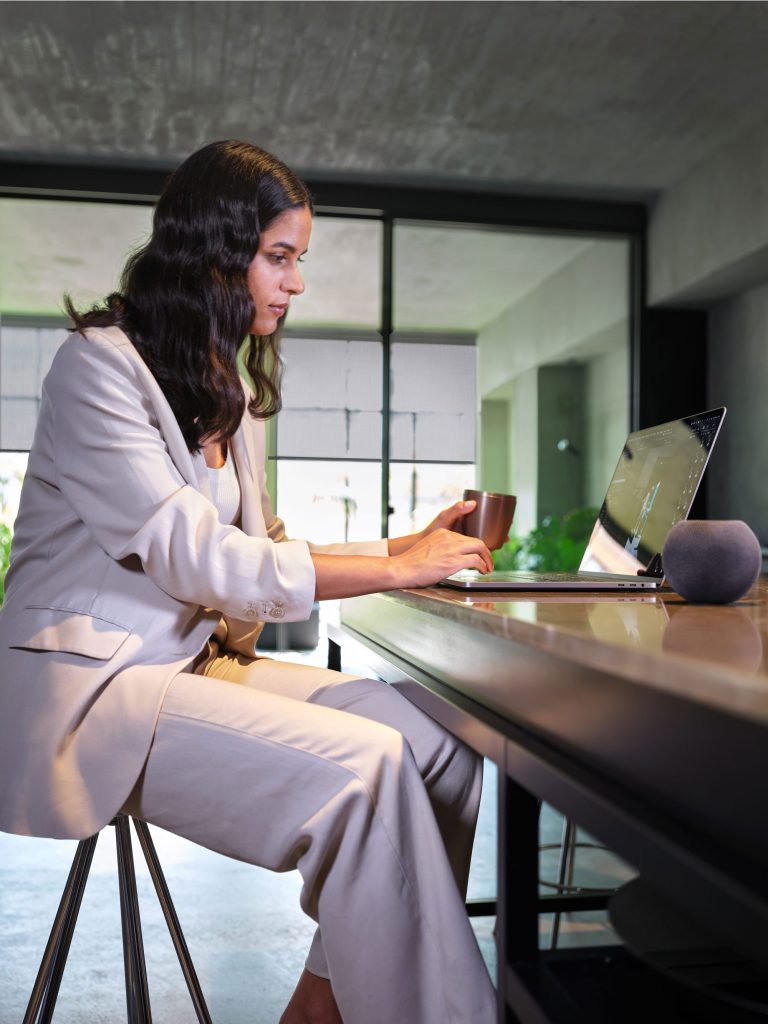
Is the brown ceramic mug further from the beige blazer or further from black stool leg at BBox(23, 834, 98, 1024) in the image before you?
black stool leg at BBox(23, 834, 98, 1024)

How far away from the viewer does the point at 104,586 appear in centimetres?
119

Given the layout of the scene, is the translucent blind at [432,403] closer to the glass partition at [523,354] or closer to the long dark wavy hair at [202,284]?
the glass partition at [523,354]

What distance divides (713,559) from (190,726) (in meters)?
0.58

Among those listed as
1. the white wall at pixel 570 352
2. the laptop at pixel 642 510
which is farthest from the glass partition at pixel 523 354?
the laptop at pixel 642 510

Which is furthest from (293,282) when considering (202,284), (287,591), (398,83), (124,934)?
(398,83)

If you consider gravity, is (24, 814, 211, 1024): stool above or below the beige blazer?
below

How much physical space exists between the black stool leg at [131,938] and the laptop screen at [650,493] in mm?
755

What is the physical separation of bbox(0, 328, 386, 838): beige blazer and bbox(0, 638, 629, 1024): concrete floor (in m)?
0.60

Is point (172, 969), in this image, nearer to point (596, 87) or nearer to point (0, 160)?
point (596, 87)

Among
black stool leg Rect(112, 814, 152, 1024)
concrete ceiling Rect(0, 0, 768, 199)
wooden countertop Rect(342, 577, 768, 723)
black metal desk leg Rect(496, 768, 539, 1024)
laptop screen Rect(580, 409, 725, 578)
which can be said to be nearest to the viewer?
wooden countertop Rect(342, 577, 768, 723)

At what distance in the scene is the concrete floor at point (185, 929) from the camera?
166cm

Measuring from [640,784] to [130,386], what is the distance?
857mm

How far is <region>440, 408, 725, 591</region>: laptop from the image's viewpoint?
4.01 feet

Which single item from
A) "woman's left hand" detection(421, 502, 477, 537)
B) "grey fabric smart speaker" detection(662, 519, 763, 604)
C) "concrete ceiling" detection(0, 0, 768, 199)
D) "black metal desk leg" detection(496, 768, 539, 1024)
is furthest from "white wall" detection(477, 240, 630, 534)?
"black metal desk leg" detection(496, 768, 539, 1024)
